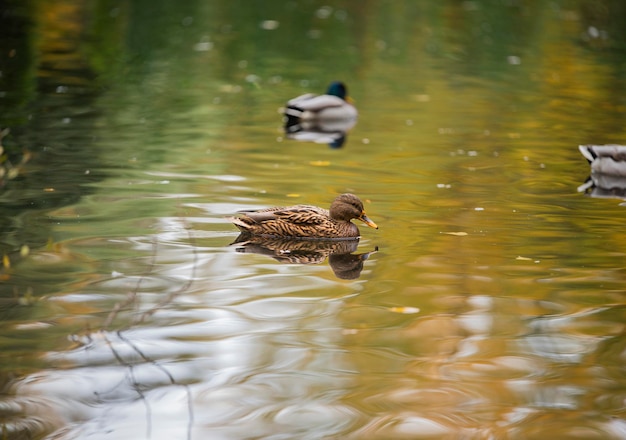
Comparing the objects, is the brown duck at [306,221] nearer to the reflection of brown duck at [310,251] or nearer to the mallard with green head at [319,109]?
the reflection of brown duck at [310,251]

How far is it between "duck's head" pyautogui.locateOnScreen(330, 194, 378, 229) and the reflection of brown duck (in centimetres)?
21

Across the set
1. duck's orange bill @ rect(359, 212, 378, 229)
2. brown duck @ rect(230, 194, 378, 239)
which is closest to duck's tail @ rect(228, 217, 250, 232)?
brown duck @ rect(230, 194, 378, 239)

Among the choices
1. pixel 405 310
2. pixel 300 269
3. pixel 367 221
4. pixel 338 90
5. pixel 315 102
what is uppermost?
pixel 405 310

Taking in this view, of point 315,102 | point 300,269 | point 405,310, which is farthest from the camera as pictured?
point 315,102

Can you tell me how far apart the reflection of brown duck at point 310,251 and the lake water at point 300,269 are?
2.2 inches

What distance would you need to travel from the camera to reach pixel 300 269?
27.0 ft

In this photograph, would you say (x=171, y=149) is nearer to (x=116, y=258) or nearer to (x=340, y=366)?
(x=116, y=258)

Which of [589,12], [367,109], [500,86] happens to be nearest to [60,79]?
[367,109]

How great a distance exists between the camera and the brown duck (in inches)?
353

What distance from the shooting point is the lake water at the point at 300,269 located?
228 inches

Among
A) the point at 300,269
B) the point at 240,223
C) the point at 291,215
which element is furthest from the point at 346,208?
the point at 300,269

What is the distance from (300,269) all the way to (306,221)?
2.93 ft

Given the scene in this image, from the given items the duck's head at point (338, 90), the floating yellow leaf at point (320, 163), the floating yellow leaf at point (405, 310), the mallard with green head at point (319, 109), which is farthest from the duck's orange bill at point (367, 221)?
the duck's head at point (338, 90)

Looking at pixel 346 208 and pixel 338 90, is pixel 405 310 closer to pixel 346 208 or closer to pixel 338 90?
pixel 346 208
